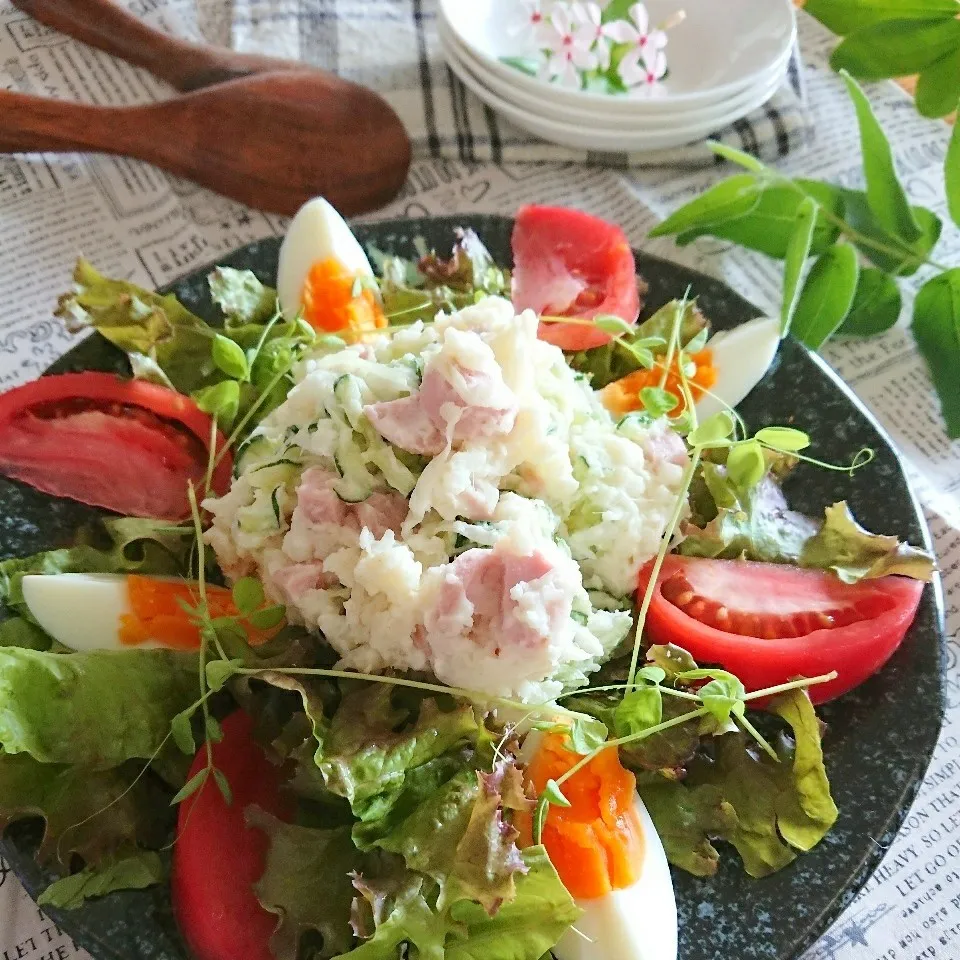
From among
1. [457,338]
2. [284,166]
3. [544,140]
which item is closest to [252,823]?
[457,338]

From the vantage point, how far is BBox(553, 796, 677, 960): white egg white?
0.74m

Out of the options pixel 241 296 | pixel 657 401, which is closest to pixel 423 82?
pixel 241 296

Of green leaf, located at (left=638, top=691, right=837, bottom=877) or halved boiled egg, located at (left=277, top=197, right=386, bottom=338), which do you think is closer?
green leaf, located at (left=638, top=691, right=837, bottom=877)

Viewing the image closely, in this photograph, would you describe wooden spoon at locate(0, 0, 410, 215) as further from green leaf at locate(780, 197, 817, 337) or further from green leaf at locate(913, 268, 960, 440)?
green leaf at locate(913, 268, 960, 440)

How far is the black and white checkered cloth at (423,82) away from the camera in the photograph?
1.58m

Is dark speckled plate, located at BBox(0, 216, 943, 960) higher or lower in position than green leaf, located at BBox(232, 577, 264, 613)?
lower

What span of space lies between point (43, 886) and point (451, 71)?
140 cm

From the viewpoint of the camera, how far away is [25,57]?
5.41 feet

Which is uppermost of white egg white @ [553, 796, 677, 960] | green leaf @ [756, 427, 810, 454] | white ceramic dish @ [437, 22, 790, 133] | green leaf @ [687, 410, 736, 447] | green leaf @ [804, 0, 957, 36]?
green leaf @ [804, 0, 957, 36]

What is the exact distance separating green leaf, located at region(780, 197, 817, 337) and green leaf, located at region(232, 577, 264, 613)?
663 mm

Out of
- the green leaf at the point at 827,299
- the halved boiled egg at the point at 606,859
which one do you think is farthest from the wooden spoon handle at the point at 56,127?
the halved boiled egg at the point at 606,859

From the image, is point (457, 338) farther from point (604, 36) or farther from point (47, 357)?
point (604, 36)

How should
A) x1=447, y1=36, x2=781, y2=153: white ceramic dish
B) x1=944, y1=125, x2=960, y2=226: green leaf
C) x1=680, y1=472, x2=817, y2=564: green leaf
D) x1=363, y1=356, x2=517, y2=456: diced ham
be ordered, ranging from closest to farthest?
1. x1=363, y1=356, x2=517, y2=456: diced ham
2. x1=680, y1=472, x2=817, y2=564: green leaf
3. x1=944, y1=125, x2=960, y2=226: green leaf
4. x1=447, y1=36, x2=781, y2=153: white ceramic dish

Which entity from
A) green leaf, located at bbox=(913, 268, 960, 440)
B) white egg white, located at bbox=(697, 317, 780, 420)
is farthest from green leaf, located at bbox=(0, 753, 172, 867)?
green leaf, located at bbox=(913, 268, 960, 440)
